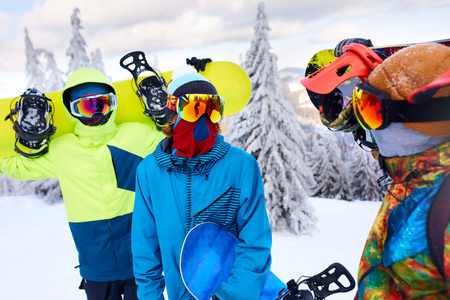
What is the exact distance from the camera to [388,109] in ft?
3.63

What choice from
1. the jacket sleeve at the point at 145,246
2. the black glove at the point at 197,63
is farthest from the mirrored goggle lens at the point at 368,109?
the black glove at the point at 197,63

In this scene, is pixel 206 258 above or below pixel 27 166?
below

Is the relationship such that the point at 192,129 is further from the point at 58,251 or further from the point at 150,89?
the point at 58,251

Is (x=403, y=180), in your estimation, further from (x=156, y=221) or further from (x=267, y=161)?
(x=267, y=161)

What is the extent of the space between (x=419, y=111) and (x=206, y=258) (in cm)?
139

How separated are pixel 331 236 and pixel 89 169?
11827 millimetres

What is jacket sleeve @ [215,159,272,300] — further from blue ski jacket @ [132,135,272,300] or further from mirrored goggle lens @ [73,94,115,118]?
mirrored goggle lens @ [73,94,115,118]

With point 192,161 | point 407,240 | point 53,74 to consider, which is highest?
point 53,74

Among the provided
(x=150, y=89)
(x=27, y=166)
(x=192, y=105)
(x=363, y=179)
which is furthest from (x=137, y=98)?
(x=363, y=179)

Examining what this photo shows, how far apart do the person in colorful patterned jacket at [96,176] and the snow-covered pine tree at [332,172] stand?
85.0 feet

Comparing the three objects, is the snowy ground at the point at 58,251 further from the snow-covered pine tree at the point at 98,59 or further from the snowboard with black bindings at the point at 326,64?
the snow-covered pine tree at the point at 98,59

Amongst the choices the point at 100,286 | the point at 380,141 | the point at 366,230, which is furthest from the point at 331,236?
the point at 380,141

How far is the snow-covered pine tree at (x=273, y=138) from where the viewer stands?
433 inches

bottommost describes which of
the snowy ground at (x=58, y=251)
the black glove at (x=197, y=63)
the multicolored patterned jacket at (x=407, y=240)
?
the snowy ground at (x=58, y=251)
